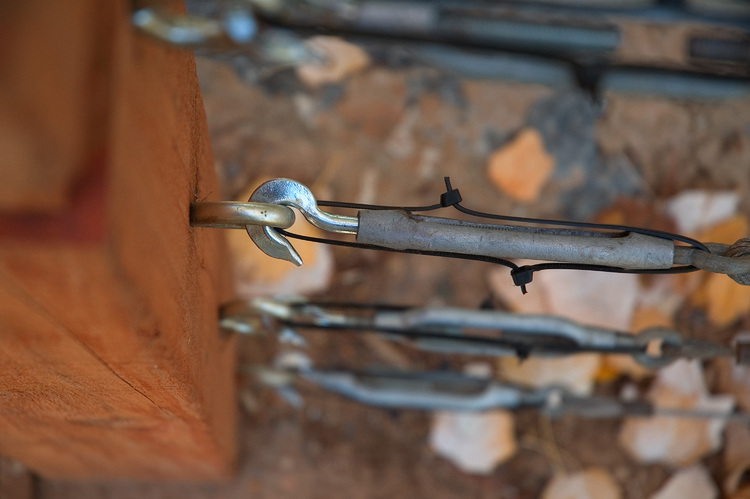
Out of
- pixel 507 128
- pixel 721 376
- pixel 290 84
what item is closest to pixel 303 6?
pixel 290 84

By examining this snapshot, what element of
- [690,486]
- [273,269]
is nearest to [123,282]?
[273,269]

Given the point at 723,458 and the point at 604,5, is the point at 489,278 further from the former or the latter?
the point at 604,5

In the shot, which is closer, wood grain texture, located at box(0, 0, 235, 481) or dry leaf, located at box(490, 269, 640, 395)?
wood grain texture, located at box(0, 0, 235, 481)

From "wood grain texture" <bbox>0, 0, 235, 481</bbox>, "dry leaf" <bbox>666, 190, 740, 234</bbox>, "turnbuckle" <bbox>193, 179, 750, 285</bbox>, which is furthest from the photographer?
"dry leaf" <bbox>666, 190, 740, 234</bbox>

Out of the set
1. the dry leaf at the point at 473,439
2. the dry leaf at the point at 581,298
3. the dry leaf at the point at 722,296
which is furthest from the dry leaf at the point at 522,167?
the dry leaf at the point at 473,439

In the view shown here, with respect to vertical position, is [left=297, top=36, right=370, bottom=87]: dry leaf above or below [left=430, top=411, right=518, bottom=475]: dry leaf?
above

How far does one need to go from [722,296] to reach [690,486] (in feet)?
1.18

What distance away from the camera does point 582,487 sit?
44.5 inches

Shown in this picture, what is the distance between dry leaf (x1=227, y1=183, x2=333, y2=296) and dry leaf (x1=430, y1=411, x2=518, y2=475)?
14.0 inches

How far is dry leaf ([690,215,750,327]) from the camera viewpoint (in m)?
1.17

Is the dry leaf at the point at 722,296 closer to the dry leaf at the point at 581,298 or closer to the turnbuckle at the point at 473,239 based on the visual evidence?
the dry leaf at the point at 581,298

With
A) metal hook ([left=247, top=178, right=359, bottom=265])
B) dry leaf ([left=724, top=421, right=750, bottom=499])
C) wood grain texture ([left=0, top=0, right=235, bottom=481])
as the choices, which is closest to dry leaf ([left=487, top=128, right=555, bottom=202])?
dry leaf ([left=724, top=421, right=750, bottom=499])

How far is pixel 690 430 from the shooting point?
3.67 ft

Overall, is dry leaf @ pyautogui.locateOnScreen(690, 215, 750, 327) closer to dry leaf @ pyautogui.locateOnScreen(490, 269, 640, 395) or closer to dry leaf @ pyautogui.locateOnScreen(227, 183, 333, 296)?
dry leaf @ pyautogui.locateOnScreen(490, 269, 640, 395)
